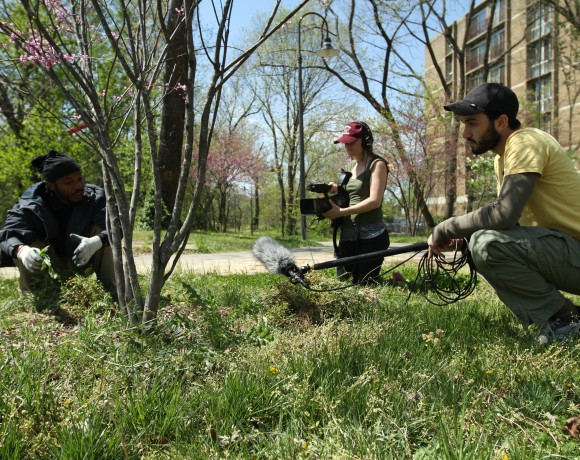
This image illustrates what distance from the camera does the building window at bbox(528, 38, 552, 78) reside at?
26969 millimetres

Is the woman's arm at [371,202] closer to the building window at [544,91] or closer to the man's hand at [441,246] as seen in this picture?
the man's hand at [441,246]

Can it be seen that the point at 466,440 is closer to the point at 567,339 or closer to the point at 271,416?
the point at 271,416

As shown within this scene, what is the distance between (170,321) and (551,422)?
1644 mm

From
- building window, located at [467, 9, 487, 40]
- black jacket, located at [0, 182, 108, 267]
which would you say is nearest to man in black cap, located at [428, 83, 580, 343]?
black jacket, located at [0, 182, 108, 267]

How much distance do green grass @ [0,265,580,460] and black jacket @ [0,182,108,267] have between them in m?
1.15

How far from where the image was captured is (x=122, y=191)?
7.45ft

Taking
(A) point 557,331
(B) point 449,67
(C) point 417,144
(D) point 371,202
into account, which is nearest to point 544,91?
(B) point 449,67

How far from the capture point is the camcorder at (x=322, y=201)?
3349 millimetres

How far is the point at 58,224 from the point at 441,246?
281 cm

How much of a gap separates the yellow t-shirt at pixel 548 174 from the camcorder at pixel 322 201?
129 centimetres

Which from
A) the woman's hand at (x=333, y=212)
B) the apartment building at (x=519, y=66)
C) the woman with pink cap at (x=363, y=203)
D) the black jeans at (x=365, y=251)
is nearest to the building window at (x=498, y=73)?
the apartment building at (x=519, y=66)

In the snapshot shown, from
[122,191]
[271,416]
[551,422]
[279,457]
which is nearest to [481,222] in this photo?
[551,422]

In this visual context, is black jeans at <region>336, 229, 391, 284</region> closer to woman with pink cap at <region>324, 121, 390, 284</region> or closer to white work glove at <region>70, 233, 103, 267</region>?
woman with pink cap at <region>324, 121, 390, 284</region>

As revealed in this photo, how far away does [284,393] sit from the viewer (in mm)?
1662
